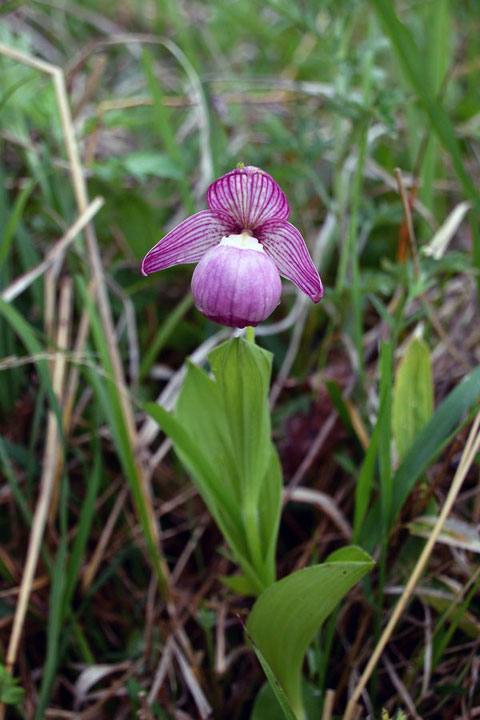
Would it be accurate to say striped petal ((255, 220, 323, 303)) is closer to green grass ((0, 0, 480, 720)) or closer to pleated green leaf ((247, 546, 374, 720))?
green grass ((0, 0, 480, 720))

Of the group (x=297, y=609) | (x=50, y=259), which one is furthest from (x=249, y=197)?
(x=50, y=259)

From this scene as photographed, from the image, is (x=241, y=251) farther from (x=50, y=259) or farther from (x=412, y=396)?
(x=50, y=259)

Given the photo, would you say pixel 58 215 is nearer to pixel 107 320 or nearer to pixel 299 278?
pixel 107 320

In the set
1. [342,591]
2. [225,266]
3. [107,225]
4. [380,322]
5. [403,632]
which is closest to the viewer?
[225,266]

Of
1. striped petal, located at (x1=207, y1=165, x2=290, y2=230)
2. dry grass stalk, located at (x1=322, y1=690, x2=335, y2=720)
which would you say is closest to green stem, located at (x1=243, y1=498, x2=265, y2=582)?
dry grass stalk, located at (x1=322, y1=690, x2=335, y2=720)

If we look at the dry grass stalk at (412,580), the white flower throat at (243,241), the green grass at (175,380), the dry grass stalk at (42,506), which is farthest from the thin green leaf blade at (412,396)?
the dry grass stalk at (42,506)

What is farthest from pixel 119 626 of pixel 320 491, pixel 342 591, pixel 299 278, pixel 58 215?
pixel 58 215

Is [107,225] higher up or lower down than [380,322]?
higher up
